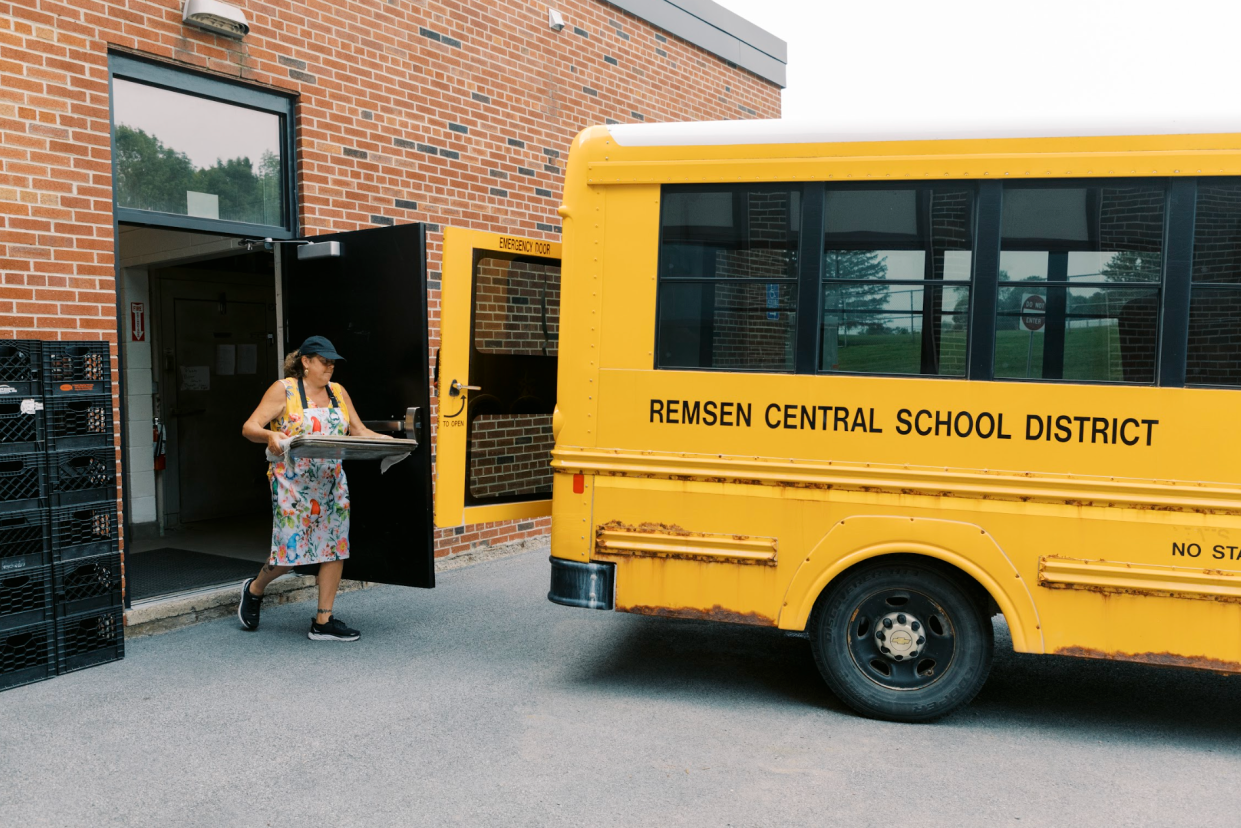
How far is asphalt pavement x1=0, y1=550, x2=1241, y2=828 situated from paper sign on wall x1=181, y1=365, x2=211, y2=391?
14.1ft

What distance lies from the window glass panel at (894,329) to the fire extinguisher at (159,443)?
22.2ft

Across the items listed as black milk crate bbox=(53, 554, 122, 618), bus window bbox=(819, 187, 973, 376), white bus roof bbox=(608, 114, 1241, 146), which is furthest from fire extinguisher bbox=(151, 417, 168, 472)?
bus window bbox=(819, 187, 973, 376)

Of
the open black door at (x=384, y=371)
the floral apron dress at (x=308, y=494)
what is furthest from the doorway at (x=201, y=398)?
the floral apron dress at (x=308, y=494)

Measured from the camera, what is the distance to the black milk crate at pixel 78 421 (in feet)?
16.1

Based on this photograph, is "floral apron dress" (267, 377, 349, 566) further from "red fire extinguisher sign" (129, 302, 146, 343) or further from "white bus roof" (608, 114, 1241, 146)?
"red fire extinguisher sign" (129, 302, 146, 343)

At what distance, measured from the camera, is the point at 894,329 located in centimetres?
Result: 429

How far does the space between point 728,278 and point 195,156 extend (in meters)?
3.87

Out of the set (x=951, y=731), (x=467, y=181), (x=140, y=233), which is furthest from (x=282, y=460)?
(x=140, y=233)

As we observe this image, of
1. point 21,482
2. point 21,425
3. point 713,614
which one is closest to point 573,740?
point 713,614

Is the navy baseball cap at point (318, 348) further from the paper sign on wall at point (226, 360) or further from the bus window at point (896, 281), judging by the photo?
the paper sign on wall at point (226, 360)

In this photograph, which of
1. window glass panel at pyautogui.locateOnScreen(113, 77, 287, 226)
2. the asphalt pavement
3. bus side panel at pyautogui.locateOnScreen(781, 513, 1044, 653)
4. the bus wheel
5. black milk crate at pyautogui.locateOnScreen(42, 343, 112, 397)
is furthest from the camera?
Answer: window glass panel at pyautogui.locateOnScreen(113, 77, 287, 226)

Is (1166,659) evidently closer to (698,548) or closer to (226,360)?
(698,548)

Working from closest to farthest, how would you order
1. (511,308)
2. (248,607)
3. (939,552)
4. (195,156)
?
(939,552) → (511,308) → (248,607) → (195,156)

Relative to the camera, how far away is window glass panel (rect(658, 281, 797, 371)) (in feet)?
14.5
